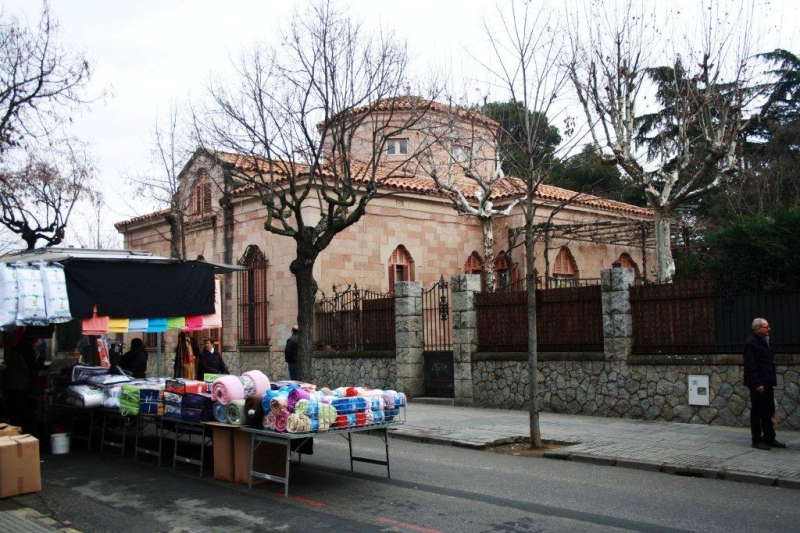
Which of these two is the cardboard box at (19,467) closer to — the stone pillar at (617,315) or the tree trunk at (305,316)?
the tree trunk at (305,316)

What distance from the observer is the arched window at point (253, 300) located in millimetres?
24969

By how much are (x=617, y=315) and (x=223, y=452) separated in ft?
28.0

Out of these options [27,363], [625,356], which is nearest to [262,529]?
[27,363]

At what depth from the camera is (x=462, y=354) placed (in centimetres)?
1769

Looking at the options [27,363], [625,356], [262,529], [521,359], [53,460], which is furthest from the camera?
[521,359]

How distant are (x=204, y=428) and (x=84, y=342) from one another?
13397mm

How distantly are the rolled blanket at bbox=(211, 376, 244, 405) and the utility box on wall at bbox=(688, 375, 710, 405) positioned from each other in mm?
8545

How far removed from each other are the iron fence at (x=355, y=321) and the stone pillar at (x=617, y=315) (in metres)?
6.33

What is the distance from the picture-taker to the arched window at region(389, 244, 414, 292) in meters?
25.1

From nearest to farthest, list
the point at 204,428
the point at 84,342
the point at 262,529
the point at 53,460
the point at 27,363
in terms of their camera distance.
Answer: the point at 262,529 → the point at 204,428 → the point at 53,460 → the point at 27,363 → the point at 84,342

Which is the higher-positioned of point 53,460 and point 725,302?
point 725,302

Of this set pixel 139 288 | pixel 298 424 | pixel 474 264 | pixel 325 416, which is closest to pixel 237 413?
pixel 298 424

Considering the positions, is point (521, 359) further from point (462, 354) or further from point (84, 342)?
point (84, 342)

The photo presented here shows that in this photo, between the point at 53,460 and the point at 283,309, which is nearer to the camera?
the point at 53,460
